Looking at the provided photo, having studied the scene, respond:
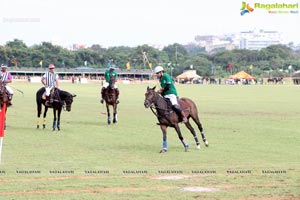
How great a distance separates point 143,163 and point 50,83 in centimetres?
964

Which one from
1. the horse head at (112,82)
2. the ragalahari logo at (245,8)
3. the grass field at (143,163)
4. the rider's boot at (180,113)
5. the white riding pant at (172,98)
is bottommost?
the grass field at (143,163)

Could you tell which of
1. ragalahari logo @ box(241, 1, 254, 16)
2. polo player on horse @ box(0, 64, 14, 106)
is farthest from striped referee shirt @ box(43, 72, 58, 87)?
ragalahari logo @ box(241, 1, 254, 16)

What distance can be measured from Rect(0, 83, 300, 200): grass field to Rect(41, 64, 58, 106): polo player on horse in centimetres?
107

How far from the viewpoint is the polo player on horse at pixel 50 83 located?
78.6 feet

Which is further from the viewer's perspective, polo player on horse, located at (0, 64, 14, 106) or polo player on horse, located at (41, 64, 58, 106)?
polo player on horse, located at (41, 64, 58, 106)

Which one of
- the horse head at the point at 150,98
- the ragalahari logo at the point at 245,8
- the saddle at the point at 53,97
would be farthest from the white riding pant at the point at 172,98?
the ragalahari logo at the point at 245,8

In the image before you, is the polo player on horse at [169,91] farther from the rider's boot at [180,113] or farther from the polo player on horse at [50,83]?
the polo player on horse at [50,83]

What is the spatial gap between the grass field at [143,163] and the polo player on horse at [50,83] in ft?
3.50

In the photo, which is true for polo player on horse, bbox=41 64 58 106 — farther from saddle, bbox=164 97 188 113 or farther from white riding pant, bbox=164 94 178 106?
white riding pant, bbox=164 94 178 106

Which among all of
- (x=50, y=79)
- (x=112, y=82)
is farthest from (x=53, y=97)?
(x=112, y=82)

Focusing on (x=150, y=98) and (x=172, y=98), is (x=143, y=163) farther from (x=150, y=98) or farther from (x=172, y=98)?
(x=172, y=98)

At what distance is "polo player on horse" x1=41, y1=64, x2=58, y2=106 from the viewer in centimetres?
2395

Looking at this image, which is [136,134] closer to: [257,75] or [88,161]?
[88,161]

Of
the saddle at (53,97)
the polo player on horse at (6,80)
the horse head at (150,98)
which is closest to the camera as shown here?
the horse head at (150,98)
